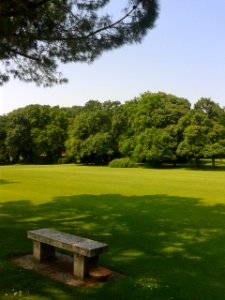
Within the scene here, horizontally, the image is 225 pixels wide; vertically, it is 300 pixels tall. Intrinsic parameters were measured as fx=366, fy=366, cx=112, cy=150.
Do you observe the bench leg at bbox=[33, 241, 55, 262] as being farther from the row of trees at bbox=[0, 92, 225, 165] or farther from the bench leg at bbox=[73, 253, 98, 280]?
the row of trees at bbox=[0, 92, 225, 165]

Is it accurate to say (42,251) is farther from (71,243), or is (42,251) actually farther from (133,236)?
(133,236)

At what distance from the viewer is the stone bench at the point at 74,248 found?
758cm

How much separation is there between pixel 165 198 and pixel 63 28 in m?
12.6

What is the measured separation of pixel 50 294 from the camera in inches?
273

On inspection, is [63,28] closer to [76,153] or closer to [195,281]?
[195,281]

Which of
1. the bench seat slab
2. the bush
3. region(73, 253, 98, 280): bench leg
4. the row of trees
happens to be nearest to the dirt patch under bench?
region(73, 253, 98, 280): bench leg

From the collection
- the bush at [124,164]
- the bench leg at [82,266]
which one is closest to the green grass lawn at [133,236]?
the bench leg at [82,266]

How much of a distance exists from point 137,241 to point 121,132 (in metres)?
53.2

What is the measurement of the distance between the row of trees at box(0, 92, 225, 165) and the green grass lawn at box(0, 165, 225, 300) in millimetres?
30031

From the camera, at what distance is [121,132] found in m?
63.9

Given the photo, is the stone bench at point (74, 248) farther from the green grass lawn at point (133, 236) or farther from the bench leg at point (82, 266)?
the green grass lawn at point (133, 236)

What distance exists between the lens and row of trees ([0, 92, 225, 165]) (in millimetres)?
52188

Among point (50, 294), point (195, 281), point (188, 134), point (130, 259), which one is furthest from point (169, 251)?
point (188, 134)

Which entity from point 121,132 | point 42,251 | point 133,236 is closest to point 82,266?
point 42,251
